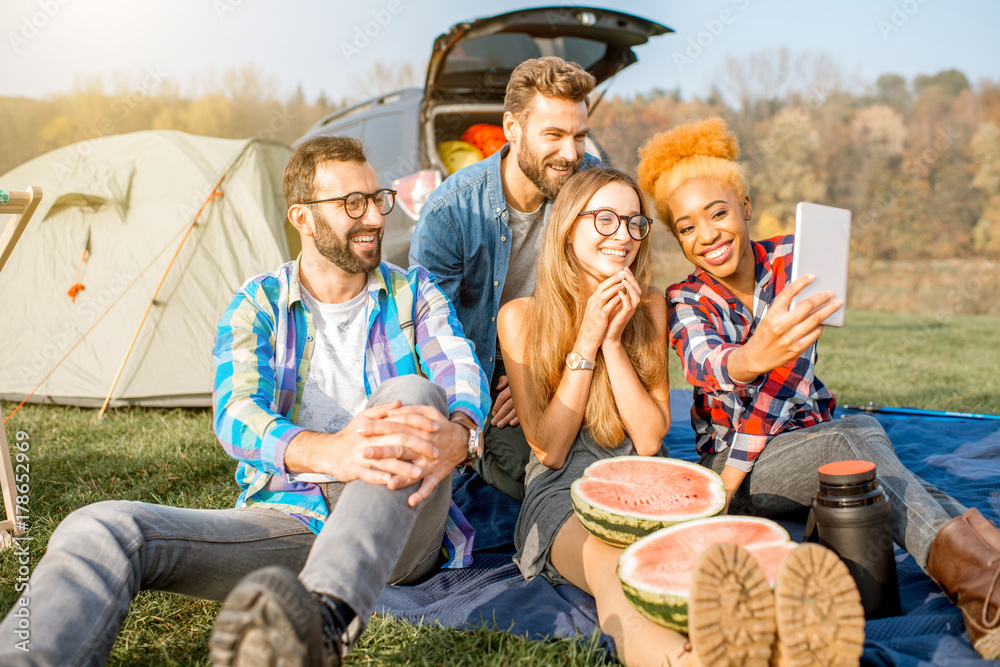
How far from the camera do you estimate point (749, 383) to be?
9.48 feet

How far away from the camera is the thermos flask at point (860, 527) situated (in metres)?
2.14

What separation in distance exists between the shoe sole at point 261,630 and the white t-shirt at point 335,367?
1.09 meters

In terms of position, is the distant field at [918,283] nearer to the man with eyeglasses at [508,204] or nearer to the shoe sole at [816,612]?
the man with eyeglasses at [508,204]

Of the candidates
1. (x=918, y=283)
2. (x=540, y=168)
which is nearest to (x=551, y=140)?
(x=540, y=168)

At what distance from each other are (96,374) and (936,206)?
70.5 ft

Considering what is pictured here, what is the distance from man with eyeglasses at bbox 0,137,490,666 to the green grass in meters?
0.30

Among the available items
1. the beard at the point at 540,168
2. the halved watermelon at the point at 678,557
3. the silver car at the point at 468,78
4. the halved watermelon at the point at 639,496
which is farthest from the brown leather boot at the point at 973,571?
the silver car at the point at 468,78

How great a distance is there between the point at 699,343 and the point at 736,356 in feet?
0.81

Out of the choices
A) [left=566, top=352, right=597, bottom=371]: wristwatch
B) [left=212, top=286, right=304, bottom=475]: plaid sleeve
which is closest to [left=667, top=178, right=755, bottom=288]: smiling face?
[left=566, top=352, right=597, bottom=371]: wristwatch

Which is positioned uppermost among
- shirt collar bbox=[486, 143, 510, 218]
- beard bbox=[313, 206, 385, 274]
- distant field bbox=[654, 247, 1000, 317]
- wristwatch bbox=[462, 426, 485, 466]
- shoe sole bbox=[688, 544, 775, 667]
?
shirt collar bbox=[486, 143, 510, 218]

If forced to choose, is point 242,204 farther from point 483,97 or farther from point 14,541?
point 14,541

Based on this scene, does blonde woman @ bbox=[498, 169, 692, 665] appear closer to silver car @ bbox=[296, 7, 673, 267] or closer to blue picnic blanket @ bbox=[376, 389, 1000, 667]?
blue picnic blanket @ bbox=[376, 389, 1000, 667]

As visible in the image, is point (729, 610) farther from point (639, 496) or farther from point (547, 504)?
point (547, 504)

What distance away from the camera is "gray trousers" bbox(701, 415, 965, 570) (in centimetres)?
226
